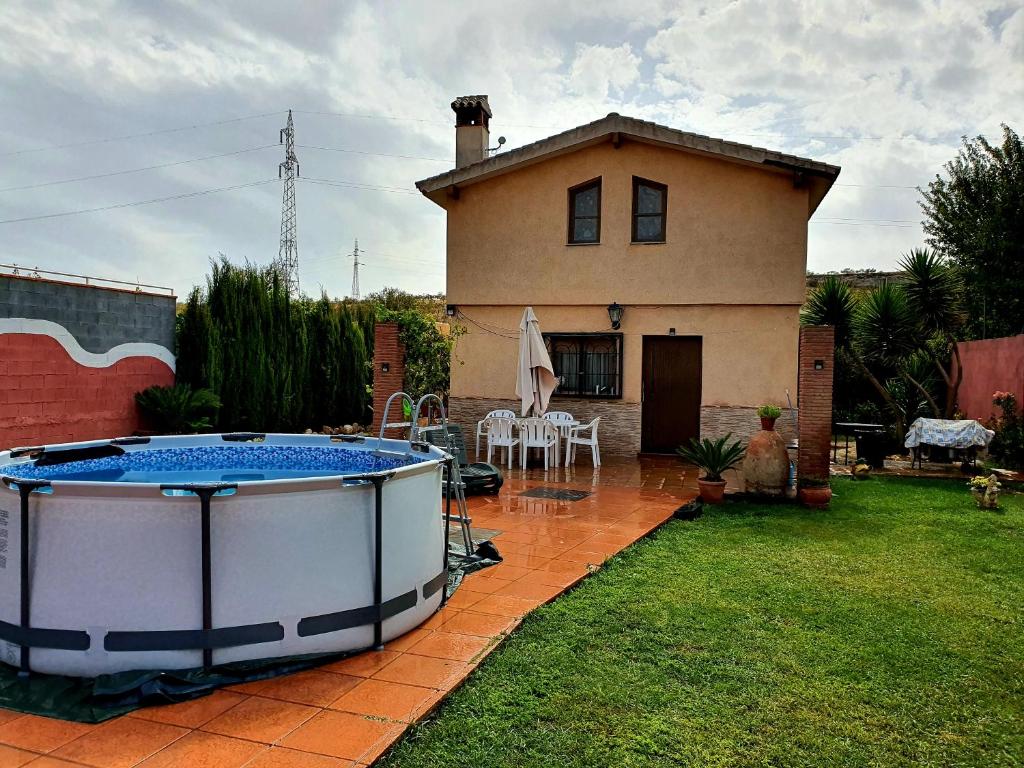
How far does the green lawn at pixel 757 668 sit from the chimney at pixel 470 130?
35.4ft

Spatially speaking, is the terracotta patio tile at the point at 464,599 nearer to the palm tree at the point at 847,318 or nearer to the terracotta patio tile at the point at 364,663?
the terracotta patio tile at the point at 364,663

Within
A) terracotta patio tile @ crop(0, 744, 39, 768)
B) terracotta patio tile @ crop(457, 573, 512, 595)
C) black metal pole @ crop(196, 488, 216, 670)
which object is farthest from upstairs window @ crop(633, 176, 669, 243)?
terracotta patio tile @ crop(0, 744, 39, 768)

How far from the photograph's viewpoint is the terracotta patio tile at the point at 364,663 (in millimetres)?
3855

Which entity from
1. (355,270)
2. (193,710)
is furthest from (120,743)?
(355,270)

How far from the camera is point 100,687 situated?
11.3ft

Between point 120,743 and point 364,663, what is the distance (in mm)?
1234

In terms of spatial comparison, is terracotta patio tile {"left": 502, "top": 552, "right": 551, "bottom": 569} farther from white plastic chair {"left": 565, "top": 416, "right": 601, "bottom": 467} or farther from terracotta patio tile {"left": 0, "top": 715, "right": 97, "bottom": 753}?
white plastic chair {"left": 565, "top": 416, "right": 601, "bottom": 467}

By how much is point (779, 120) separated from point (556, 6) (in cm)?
640

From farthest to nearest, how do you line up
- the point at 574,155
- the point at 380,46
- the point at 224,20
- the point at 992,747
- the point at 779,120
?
the point at 779,120, the point at 574,155, the point at 380,46, the point at 224,20, the point at 992,747

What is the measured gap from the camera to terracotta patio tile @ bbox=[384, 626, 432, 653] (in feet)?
13.8

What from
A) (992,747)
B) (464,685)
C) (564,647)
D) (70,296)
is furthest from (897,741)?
(70,296)

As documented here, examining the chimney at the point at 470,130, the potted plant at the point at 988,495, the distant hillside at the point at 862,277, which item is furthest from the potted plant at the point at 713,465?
the distant hillside at the point at 862,277

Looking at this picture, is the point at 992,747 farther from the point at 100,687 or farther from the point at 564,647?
the point at 100,687

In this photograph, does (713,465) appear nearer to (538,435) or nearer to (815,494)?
(815,494)
